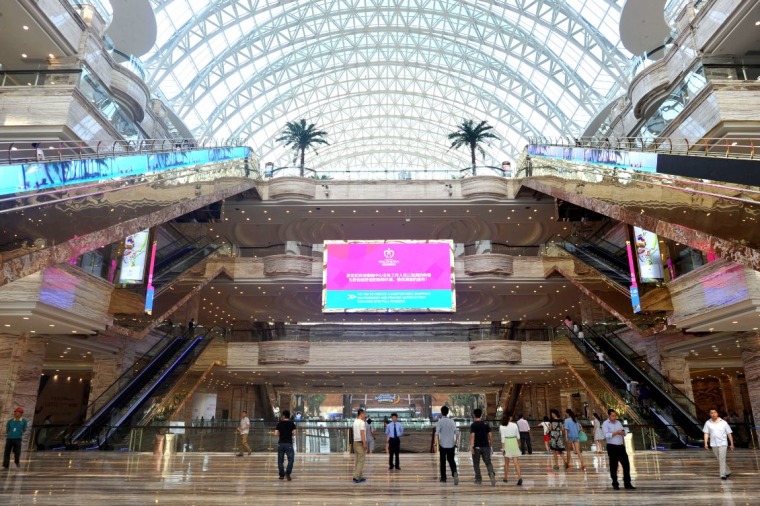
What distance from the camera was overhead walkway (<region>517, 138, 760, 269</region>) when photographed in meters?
8.79

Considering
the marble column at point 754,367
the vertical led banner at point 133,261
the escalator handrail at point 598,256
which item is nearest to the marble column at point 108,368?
the vertical led banner at point 133,261

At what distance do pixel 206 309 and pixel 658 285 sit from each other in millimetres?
29175

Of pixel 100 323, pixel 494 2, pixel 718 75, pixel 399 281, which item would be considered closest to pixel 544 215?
pixel 399 281

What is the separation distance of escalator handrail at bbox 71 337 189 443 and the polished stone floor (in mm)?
4178

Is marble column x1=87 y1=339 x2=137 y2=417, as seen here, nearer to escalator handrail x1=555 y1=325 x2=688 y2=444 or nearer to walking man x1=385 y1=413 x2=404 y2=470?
walking man x1=385 y1=413 x2=404 y2=470

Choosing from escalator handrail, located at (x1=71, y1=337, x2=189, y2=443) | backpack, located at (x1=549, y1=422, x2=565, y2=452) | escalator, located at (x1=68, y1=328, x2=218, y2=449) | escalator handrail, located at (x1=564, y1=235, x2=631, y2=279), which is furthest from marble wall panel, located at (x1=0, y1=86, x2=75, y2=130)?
escalator handrail, located at (x1=564, y1=235, x2=631, y2=279)

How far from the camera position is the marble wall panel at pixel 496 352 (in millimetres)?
31625

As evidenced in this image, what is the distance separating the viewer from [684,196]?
10.9m

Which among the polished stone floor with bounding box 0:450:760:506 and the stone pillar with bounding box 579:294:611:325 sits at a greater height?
the stone pillar with bounding box 579:294:611:325

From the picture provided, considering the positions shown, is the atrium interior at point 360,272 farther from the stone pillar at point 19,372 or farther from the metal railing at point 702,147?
the metal railing at point 702,147

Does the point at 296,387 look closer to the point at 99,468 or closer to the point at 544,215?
the point at 544,215

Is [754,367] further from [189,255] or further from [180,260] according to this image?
[189,255]

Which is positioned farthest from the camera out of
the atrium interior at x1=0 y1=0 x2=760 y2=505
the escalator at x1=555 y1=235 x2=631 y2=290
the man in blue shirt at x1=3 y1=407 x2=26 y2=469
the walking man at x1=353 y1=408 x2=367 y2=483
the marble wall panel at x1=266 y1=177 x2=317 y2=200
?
the marble wall panel at x1=266 y1=177 x2=317 y2=200

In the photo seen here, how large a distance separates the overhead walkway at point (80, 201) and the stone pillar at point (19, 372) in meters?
9.60
